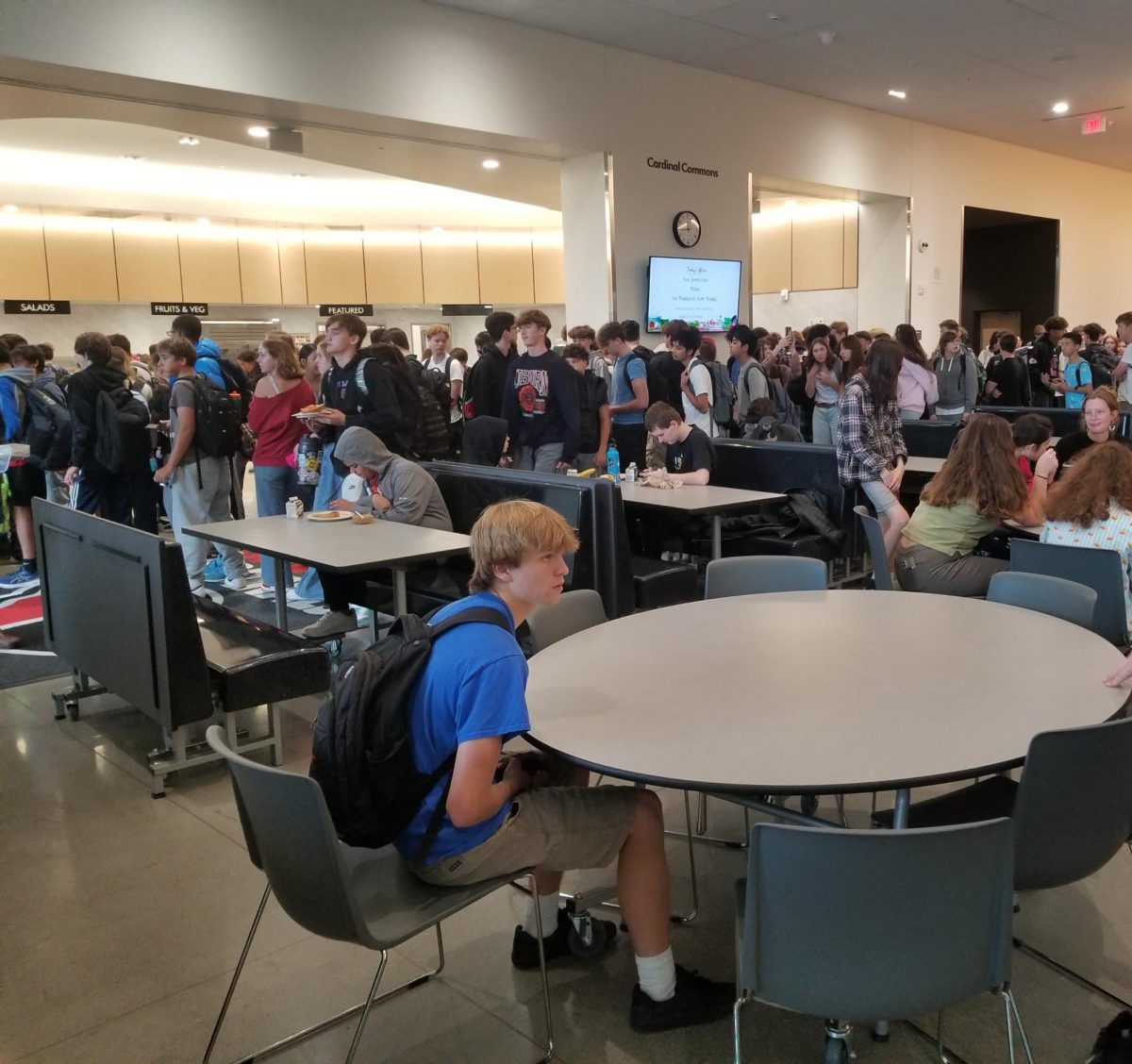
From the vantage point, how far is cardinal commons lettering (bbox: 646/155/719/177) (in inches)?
363

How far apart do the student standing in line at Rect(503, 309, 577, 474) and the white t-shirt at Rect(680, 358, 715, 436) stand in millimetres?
1339

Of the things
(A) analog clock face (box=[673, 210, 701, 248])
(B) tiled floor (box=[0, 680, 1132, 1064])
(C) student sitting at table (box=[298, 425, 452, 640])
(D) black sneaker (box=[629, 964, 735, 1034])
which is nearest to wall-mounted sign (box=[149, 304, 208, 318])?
(A) analog clock face (box=[673, 210, 701, 248])

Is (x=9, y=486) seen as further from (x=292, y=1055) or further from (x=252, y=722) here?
(x=292, y=1055)

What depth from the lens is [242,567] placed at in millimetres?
6766

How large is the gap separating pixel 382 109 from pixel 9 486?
373 centimetres

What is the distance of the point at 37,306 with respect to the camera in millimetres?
10531

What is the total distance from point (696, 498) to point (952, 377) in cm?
503

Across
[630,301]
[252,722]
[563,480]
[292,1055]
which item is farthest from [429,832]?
[630,301]

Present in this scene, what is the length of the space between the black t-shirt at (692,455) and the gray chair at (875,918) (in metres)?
4.27

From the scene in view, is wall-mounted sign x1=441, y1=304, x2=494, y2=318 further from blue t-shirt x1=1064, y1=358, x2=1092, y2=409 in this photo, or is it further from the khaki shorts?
the khaki shorts

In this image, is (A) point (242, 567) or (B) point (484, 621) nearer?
(B) point (484, 621)

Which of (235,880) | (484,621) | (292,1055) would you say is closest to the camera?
(484,621)

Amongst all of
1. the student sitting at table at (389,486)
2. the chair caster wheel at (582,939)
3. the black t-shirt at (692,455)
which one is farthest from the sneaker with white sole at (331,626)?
the chair caster wheel at (582,939)

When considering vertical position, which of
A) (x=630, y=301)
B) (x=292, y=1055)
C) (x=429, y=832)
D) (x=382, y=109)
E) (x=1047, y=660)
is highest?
(x=382, y=109)
